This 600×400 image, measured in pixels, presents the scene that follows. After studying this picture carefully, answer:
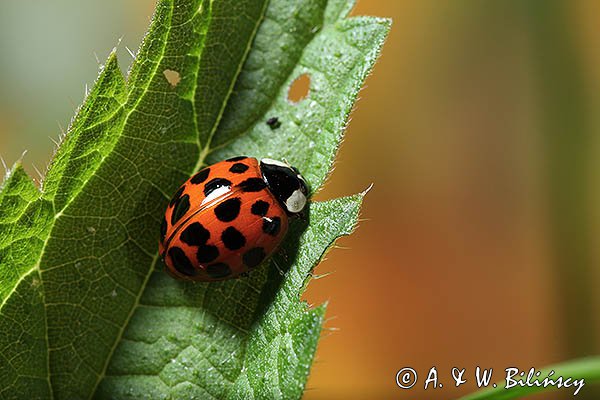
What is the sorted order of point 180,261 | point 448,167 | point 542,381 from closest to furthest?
point 542,381 < point 180,261 < point 448,167

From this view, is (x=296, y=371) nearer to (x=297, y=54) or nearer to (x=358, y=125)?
(x=297, y=54)

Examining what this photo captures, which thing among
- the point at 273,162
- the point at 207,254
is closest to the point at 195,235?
the point at 207,254

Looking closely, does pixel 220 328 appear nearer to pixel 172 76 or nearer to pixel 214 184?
pixel 214 184

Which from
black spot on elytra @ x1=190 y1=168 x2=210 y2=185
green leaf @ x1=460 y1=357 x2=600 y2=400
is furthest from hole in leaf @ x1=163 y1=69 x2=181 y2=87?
green leaf @ x1=460 y1=357 x2=600 y2=400

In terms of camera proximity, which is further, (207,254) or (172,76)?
(207,254)

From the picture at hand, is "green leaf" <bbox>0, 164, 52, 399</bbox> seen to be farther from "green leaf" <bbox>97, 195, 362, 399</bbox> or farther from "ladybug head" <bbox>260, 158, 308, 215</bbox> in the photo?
"ladybug head" <bbox>260, 158, 308, 215</bbox>

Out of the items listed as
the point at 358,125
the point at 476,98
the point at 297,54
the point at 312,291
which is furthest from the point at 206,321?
the point at 476,98
